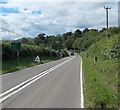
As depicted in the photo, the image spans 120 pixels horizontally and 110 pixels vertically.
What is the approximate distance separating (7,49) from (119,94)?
89.8ft

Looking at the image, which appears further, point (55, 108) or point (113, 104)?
point (113, 104)

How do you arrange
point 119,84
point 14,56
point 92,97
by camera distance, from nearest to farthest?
1. point 92,97
2. point 119,84
3. point 14,56

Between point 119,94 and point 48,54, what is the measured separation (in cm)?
6426

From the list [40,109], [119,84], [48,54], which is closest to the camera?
[40,109]

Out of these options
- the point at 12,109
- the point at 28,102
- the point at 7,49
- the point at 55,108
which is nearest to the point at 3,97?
the point at 28,102

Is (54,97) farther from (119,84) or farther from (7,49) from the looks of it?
(7,49)

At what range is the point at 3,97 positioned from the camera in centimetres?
1068

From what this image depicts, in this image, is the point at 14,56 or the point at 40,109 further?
the point at 14,56

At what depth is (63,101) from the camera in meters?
9.72

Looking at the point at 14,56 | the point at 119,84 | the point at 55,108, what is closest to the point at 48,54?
the point at 14,56

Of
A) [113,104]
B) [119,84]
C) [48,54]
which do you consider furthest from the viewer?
[48,54]

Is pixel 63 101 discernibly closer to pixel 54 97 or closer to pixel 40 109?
pixel 54 97

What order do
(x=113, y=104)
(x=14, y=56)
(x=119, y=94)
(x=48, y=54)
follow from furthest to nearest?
(x=48, y=54) < (x=14, y=56) < (x=119, y=94) < (x=113, y=104)

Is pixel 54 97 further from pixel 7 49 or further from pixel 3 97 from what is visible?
pixel 7 49
